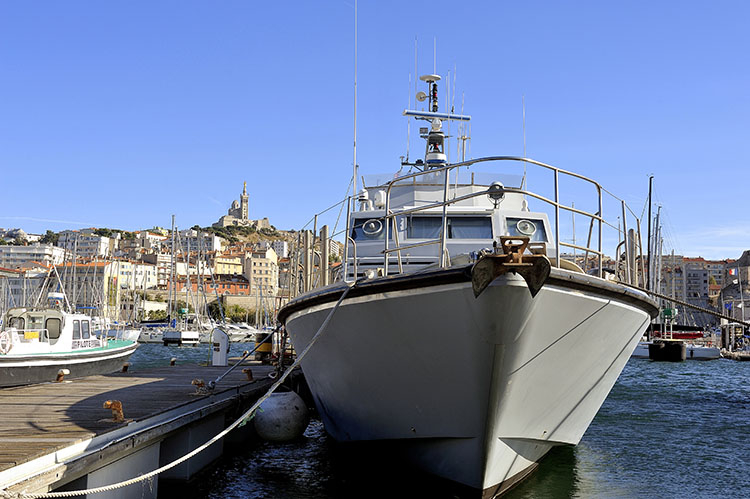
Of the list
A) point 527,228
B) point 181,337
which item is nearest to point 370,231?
point 527,228

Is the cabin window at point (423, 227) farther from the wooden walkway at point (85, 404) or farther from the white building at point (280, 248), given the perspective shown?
the white building at point (280, 248)

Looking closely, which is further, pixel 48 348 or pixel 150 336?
pixel 150 336

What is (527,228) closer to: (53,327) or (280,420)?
(280,420)

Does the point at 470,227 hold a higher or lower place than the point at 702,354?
higher

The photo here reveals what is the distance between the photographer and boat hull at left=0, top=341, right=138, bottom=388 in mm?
14625

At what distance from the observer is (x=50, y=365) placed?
15820mm

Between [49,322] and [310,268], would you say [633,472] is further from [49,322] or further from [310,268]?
[49,322]

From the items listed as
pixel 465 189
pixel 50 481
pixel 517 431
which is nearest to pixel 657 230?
pixel 465 189

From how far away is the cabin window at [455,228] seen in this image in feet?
31.3

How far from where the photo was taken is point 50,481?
5402 mm

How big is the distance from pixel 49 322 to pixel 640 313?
1463 cm

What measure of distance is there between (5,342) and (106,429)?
32.8 feet

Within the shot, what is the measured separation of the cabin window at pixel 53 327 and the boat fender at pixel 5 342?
1.93 metres

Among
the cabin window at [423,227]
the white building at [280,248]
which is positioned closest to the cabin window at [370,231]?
the cabin window at [423,227]
